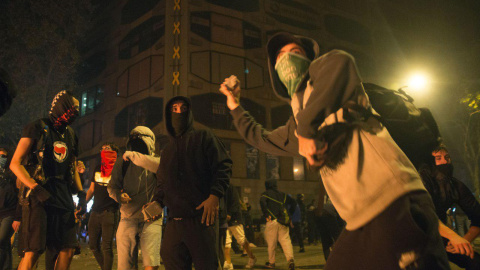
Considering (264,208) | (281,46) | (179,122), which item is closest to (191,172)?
(179,122)

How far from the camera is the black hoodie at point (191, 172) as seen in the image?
132 inches

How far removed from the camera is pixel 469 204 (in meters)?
4.05

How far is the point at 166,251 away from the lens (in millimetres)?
3246

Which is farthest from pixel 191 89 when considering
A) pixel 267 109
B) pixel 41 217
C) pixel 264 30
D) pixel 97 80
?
pixel 41 217

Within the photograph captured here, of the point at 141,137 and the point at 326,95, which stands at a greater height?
the point at 141,137

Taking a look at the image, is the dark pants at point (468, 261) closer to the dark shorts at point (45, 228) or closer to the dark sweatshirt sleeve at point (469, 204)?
the dark sweatshirt sleeve at point (469, 204)

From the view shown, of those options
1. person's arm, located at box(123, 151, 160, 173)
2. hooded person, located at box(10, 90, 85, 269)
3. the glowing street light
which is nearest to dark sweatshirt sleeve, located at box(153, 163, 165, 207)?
person's arm, located at box(123, 151, 160, 173)

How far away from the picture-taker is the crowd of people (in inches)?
64.9

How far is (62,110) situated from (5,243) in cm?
311

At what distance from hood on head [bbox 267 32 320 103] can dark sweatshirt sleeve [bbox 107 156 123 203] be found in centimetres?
318

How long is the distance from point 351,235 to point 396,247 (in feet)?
0.82

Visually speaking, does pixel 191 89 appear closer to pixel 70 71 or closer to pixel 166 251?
pixel 70 71

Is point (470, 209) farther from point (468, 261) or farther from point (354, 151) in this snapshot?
point (354, 151)

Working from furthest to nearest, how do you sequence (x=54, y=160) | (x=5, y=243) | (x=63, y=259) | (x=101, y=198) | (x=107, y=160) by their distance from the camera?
(x=107, y=160) → (x=101, y=198) → (x=5, y=243) → (x=54, y=160) → (x=63, y=259)
